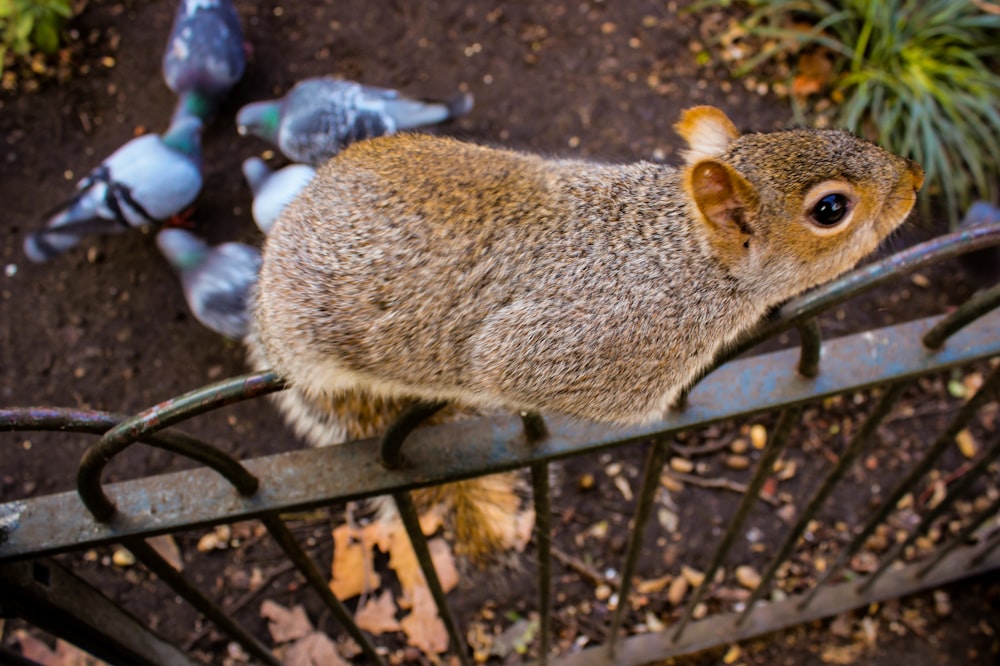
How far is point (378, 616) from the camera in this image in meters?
2.32

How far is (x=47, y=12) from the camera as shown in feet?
9.93

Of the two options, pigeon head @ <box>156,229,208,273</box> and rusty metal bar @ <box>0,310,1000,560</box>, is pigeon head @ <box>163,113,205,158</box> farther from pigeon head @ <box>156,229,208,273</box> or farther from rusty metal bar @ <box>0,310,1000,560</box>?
rusty metal bar @ <box>0,310,1000,560</box>

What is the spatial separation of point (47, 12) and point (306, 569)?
278cm

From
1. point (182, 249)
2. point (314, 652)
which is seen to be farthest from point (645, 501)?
point (182, 249)

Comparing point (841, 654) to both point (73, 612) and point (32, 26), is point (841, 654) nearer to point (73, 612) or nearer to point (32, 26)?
point (73, 612)

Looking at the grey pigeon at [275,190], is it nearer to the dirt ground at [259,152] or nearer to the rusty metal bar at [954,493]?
the dirt ground at [259,152]

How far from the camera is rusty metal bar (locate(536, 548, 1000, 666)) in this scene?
7.05 ft

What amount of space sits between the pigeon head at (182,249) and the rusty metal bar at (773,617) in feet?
5.57

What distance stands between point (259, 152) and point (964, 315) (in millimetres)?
2687

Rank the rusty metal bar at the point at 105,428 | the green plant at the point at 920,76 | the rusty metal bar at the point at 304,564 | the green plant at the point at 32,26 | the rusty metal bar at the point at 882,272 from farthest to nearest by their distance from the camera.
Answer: the green plant at the point at 920,76, the green plant at the point at 32,26, the rusty metal bar at the point at 304,564, the rusty metal bar at the point at 882,272, the rusty metal bar at the point at 105,428

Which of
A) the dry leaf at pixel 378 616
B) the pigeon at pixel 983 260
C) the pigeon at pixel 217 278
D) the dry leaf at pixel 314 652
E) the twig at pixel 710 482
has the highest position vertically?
the pigeon at pixel 983 260

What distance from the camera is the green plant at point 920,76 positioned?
307 centimetres

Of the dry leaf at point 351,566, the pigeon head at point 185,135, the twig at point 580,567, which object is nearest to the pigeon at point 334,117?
the pigeon head at point 185,135

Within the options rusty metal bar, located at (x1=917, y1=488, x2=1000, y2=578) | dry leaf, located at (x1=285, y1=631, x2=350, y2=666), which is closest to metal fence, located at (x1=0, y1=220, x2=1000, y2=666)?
rusty metal bar, located at (x1=917, y1=488, x2=1000, y2=578)
